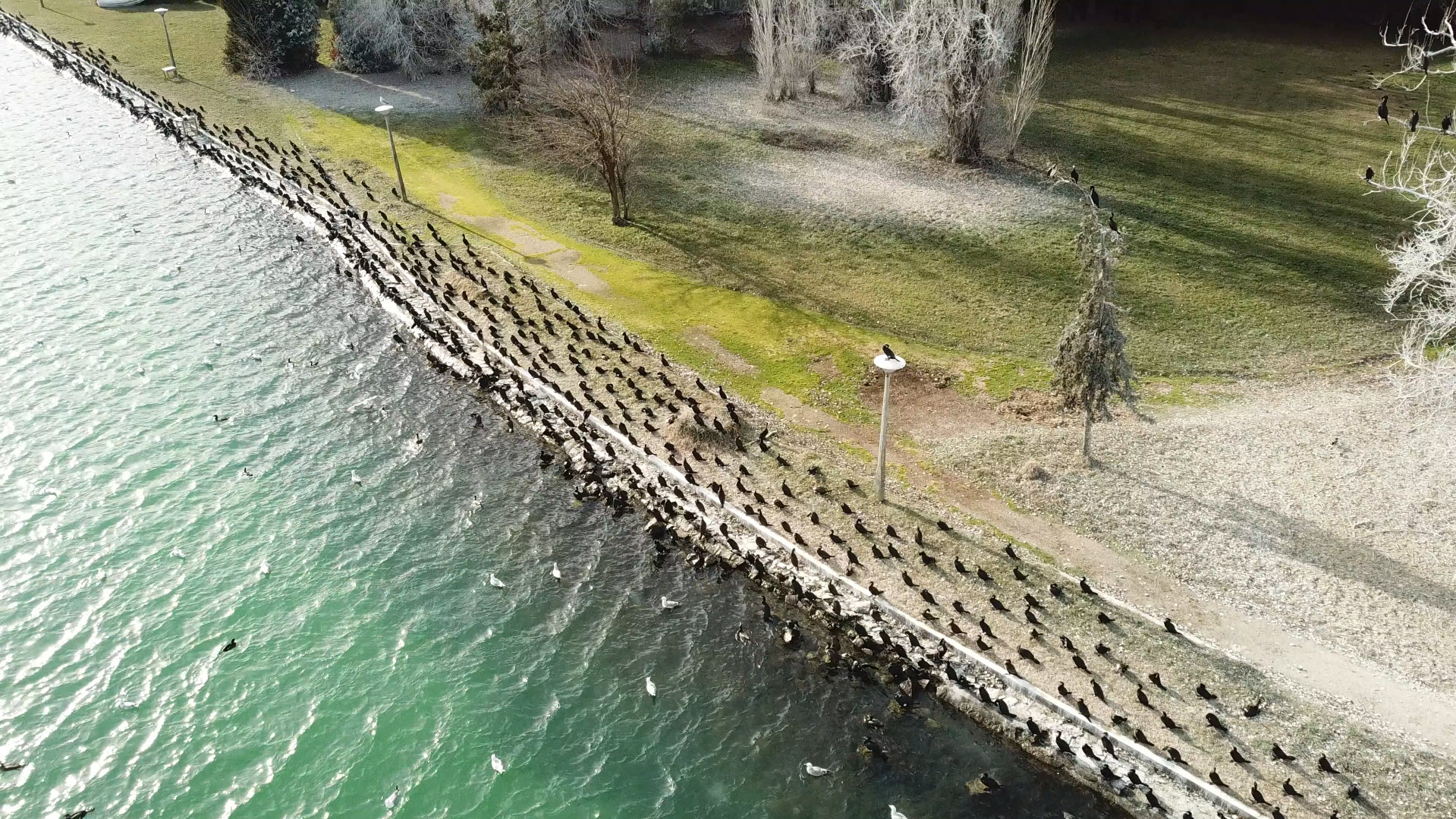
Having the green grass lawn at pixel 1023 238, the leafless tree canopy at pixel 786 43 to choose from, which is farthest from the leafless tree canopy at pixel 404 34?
the leafless tree canopy at pixel 786 43

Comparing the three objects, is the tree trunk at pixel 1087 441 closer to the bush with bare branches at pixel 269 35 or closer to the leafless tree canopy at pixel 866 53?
the leafless tree canopy at pixel 866 53

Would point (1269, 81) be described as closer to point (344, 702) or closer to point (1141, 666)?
point (1141, 666)

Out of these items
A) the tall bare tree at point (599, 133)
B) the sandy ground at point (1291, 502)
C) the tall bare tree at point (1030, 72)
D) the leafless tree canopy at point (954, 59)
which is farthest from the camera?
the tall bare tree at point (1030, 72)

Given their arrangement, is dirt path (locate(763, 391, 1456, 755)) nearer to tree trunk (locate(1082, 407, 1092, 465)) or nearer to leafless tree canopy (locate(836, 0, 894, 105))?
tree trunk (locate(1082, 407, 1092, 465))

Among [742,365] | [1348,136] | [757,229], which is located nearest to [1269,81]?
[1348,136]

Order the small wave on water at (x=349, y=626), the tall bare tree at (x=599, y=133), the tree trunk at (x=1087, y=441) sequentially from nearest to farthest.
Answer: the small wave on water at (x=349, y=626)
the tree trunk at (x=1087, y=441)
the tall bare tree at (x=599, y=133)

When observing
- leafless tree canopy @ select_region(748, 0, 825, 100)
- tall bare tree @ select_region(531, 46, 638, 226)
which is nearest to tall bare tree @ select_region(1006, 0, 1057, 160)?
leafless tree canopy @ select_region(748, 0, 825, 100)

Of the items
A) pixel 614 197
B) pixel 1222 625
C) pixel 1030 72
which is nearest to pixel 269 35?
pixel 614 197

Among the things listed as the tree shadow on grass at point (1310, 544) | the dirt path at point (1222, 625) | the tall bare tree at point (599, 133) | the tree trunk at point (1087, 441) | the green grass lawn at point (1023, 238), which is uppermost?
the tall bare tree at point (599, 133)
